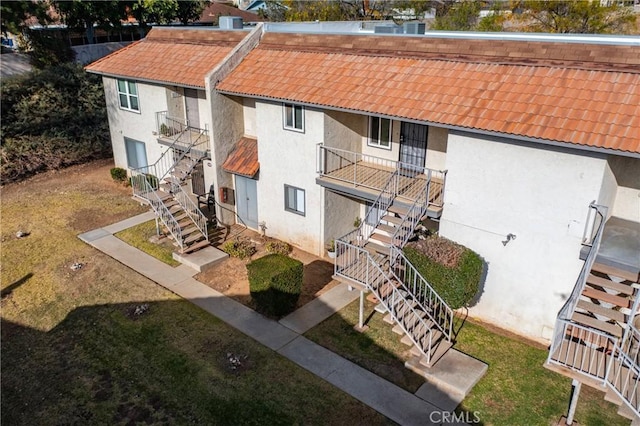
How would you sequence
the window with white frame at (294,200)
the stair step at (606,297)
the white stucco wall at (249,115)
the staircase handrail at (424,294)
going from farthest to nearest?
the white stucco wall at (249,115) → the window with white frame at (294,200) → the staircase handrail at (424,294) → the stair step at (606,297)

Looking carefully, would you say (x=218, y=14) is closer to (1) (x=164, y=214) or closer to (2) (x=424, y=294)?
(1) (x=164, y=214)

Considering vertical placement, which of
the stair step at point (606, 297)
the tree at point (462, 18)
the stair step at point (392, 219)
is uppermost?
the tree at point (462, 18)

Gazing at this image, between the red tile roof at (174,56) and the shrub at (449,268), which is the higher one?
the red tile roof at (174,56)

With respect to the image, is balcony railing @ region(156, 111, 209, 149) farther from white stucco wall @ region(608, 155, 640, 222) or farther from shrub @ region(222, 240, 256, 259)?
white stucco wall @ region(608, 155, 640, 222)

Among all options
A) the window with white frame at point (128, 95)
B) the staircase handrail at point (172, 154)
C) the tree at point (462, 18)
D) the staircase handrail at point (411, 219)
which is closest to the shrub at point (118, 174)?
the staircase handrail at point (172, 154)

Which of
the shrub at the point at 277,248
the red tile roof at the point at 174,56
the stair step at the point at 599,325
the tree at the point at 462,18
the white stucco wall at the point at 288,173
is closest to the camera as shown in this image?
the stair step at the point at 599,325

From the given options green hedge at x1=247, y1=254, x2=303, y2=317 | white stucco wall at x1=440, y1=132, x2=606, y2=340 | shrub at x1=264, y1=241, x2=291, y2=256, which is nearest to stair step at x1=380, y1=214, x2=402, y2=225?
white stucco wall at x1=440, y1=132, x2=606, y2=340

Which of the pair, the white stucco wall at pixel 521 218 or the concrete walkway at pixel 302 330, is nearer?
the concrete walkway at pixel 302 330

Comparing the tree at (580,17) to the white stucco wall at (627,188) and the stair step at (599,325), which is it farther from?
the stair step at (599,325)
